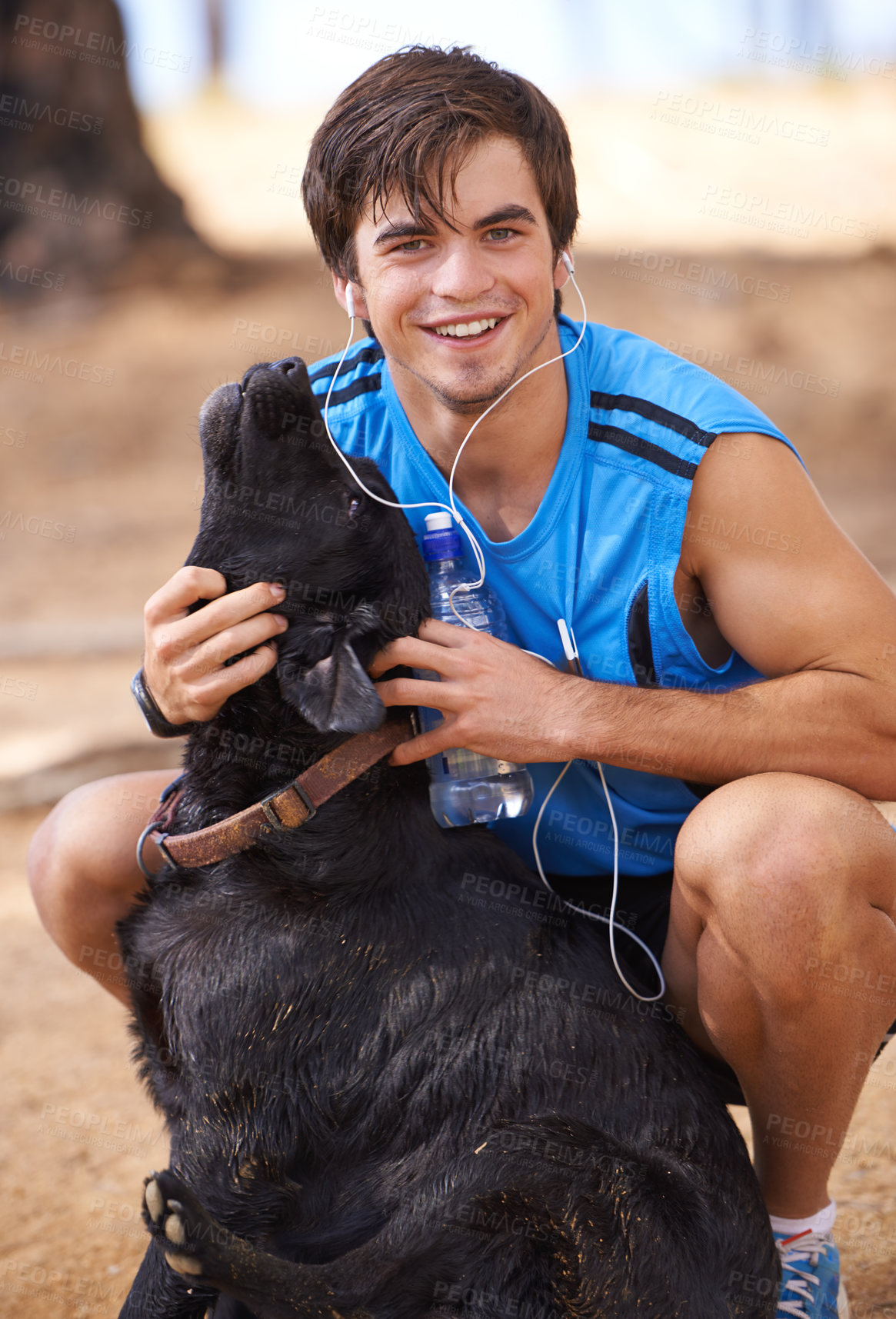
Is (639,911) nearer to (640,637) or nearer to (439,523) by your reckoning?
(640,637)

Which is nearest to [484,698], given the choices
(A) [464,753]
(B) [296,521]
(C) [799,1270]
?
(A) [464,753]

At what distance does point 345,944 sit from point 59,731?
12.1 ft

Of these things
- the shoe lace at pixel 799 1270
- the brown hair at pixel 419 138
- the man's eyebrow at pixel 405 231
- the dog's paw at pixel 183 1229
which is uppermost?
the brown hair at pixel 419 138

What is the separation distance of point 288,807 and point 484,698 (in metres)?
0.41

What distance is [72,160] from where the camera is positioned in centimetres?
1173

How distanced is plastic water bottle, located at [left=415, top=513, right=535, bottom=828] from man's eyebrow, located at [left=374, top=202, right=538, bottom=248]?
58 cm

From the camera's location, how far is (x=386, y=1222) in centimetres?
191

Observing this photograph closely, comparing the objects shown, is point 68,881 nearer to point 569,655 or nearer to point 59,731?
point 569,655

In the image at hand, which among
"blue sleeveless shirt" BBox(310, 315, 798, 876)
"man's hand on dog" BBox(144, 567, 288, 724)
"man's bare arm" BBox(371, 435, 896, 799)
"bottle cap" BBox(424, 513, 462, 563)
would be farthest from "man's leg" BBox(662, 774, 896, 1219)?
"man's hand on dog" BBox(144, 567, 288, 724)

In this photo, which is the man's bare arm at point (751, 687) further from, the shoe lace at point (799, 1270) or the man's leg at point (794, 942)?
the shoe lace at point (799, 1270)

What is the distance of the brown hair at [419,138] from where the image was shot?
7.40ft

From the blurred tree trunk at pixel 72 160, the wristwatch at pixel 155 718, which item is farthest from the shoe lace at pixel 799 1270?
the blurred tree trunk at pixel 72 160

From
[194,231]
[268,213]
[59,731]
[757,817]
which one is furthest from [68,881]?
[268,213]

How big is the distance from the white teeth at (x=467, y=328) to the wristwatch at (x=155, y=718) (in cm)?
95
